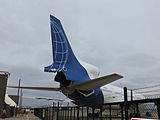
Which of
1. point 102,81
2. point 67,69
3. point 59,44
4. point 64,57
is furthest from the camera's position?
point 59,44

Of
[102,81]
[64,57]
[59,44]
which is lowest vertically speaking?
[102,81]

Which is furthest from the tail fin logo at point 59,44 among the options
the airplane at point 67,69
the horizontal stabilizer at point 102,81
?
the horizontal stabilizer at point 102,81

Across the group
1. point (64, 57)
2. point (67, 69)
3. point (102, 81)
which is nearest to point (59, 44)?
point (64, 57)

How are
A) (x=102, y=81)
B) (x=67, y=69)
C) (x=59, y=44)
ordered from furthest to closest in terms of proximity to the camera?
(x=59, y=44) < (x=67, y=69) < (x=102, y=81)

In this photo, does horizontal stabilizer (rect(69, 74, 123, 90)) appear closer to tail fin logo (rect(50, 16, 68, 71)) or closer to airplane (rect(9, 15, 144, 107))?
airplane (rect(9, 15, 144, 107))

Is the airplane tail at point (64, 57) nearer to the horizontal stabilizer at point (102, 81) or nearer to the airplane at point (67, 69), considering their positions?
the airplane at point (67, 69)

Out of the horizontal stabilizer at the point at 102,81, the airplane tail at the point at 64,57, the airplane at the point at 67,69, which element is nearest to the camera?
the horizontal stabilizer at the point at 102,81

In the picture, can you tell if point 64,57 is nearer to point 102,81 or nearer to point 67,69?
point 67,69

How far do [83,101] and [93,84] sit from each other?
19.3ft

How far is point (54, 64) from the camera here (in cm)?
1652

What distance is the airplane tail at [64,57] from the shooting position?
1698 centimetres

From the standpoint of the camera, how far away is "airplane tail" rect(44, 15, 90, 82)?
16978 millimetres

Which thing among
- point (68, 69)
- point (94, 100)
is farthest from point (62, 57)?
point (94, 100)

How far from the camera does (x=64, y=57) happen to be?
17.7 meters
